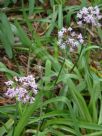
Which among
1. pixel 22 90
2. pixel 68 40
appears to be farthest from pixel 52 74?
pixel 22 90

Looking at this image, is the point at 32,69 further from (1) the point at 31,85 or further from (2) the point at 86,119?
(1) the point at 31,85

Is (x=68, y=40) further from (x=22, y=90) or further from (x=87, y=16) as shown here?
(x=22, y=90)

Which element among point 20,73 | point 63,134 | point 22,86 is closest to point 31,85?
point 22,86

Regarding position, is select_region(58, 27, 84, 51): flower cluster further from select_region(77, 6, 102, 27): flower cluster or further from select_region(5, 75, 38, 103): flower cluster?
select_region(5, 75, 38, 103): flower cluster

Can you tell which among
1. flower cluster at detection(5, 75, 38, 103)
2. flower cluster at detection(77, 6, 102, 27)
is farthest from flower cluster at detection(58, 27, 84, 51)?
flower cluster at detection(5, 75, 38, 103)

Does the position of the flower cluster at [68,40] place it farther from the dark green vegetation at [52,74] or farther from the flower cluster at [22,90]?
the flower cluster at [22,90]

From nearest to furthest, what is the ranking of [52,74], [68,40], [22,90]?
1. [22,90]
2. [68,40]
3. [52,74]

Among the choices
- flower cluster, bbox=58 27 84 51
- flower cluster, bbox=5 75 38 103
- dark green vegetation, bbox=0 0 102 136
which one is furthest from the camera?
dark green vegetation, bbox=0 0 102 136

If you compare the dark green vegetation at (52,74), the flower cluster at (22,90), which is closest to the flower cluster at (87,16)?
the dark green vegetation at (52,74)
